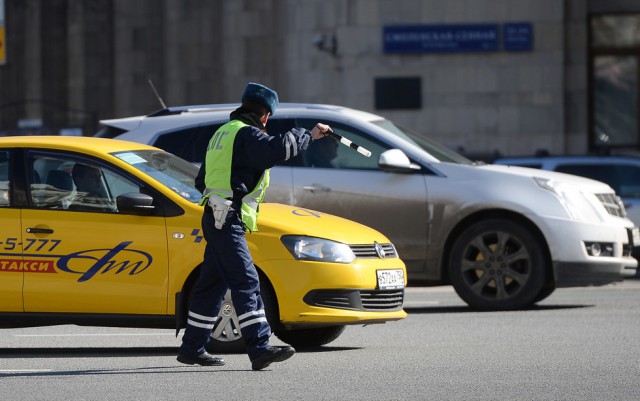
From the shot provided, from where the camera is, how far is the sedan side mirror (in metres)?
13.2

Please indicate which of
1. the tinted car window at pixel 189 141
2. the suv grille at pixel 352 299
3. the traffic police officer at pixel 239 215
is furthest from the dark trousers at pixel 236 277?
the tinted car window at pixel 189 141

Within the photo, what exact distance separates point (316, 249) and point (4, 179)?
2.18 meters

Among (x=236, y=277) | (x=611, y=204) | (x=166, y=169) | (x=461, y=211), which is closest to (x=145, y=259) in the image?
(x=166, y=169)

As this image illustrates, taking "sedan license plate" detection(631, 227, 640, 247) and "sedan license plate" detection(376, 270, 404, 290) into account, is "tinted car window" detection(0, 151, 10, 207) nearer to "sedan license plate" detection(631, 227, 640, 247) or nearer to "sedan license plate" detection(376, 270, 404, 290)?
"sedan license plate" detection(376, 270, 404, 290)

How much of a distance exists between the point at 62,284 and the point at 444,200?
4.24 m

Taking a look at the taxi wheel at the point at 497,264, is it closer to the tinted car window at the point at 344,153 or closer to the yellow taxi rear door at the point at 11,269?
the tinted car window at the point at 344,153

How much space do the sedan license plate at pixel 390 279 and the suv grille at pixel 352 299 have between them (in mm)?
45

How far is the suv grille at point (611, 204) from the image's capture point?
14.0 m

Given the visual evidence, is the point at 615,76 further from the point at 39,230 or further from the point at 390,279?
the point at 39,230

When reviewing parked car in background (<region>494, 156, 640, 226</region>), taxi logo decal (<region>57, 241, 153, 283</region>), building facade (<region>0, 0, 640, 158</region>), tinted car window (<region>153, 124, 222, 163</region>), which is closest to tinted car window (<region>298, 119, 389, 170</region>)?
tinted car window (<region>153, 124, 222, 163</region>)

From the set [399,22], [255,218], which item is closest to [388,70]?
[399,22]

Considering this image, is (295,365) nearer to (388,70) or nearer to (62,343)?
(62,343)

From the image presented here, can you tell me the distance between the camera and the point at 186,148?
45.3ft

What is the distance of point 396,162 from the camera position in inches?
520
